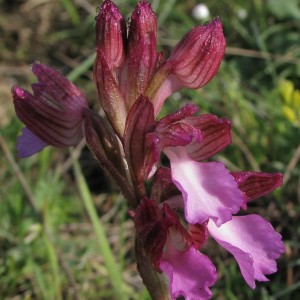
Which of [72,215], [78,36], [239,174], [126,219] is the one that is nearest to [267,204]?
[126,219]

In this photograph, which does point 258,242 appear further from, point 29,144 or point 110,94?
point 29,144

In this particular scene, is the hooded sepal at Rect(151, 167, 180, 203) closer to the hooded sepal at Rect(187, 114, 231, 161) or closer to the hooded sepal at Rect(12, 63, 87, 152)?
the hooded sepal at Rect(187, 114, 231, 161)

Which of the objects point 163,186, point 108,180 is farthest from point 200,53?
point 108,180

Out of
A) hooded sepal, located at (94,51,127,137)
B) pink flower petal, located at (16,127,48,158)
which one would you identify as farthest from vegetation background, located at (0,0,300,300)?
hooded sepal, located at (94,51,127,137)

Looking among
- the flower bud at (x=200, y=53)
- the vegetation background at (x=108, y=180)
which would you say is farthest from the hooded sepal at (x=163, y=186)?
the vegetation background at (x=108, y=180)

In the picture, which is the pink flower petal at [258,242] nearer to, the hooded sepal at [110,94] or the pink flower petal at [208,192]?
the pink flower petal at [208,192]

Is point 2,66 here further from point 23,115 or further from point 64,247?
point 23,115
